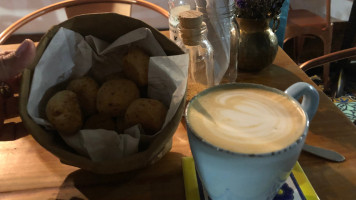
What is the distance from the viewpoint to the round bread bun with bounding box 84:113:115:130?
479 millimetres

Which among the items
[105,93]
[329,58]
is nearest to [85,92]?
[105,93]

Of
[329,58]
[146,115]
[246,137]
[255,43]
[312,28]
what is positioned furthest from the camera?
[312,28]

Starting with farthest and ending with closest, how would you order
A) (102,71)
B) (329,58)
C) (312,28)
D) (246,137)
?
(312,28)
(329,58)
(102,71)
(246,137)

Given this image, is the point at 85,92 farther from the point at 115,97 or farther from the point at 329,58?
the point at 329,58

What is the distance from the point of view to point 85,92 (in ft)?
1.67

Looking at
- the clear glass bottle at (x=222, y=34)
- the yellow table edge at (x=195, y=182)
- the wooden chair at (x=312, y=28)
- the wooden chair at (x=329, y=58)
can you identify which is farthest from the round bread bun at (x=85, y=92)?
the wooden chair at (x=312, y=28)

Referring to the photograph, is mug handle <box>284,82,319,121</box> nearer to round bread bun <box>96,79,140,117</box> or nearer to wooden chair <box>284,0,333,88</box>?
round bread bun <box>96,79,140,117</box>

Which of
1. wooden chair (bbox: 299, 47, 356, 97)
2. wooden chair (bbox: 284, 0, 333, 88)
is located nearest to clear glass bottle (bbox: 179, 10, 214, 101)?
wooden chair (bbox: 299, 47, 356, 97)

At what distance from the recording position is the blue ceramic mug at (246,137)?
0.33 meters

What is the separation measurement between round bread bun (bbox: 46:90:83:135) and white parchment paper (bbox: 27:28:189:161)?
0.04 ft

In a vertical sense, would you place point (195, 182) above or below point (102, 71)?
below

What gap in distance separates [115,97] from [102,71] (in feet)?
0.35

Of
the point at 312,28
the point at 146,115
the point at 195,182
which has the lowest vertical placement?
the point at 312,28

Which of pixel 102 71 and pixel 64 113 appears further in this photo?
pixel 102 71
